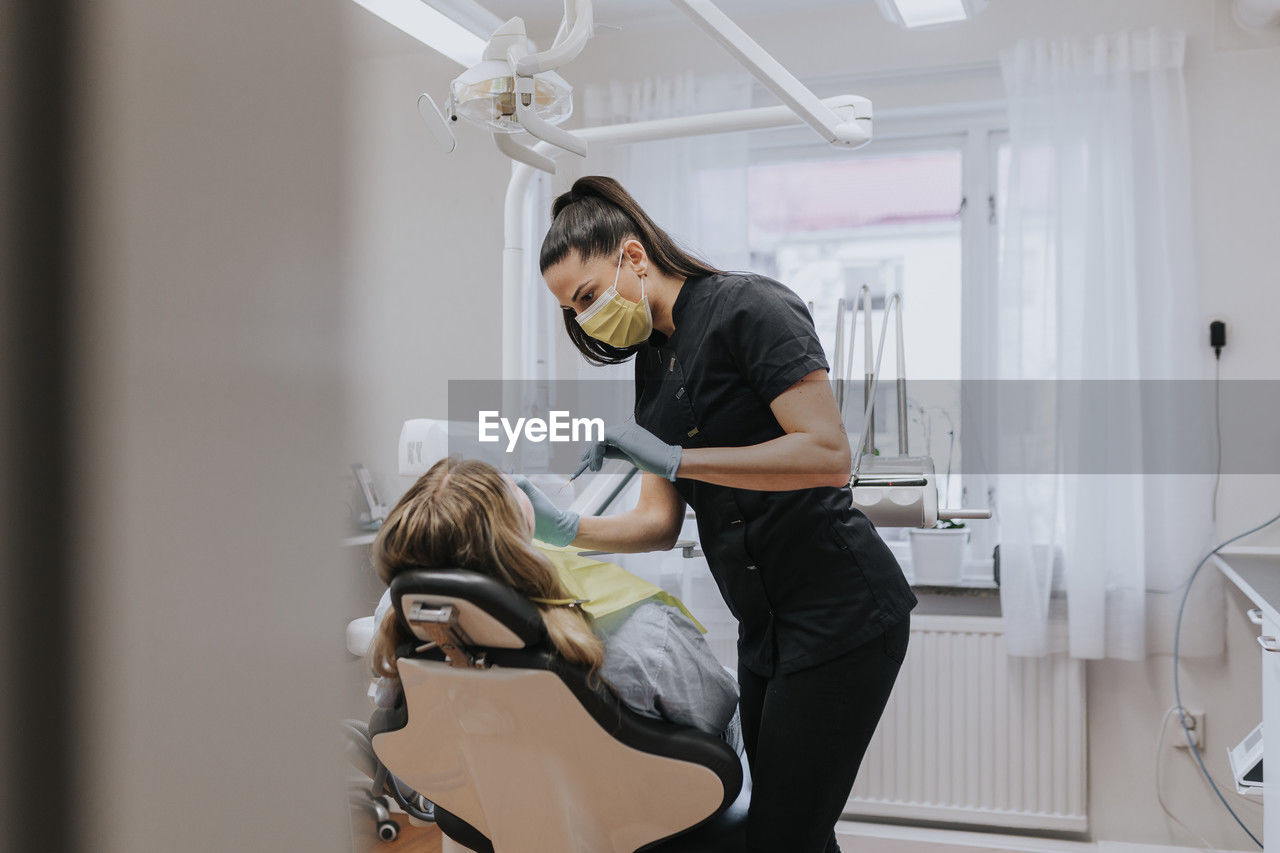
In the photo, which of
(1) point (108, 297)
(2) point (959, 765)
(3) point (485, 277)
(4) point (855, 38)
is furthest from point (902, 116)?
(1) point (108, 297)

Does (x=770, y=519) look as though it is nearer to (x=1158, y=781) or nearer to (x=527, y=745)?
(x=527, y=745)

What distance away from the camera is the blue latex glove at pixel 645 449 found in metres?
1.38

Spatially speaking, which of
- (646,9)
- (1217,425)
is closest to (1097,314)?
(1217,425)

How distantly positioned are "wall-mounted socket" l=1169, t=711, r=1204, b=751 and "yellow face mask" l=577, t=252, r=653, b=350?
7.15ft

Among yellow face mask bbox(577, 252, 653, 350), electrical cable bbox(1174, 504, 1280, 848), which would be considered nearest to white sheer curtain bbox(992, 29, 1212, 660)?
electrical cable bbox(1174, 504, 1280, 848)

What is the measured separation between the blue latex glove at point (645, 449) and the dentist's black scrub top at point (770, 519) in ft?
0.26

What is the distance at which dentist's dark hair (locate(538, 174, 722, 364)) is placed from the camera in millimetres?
1477

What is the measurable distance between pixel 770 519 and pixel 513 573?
0.37 meters

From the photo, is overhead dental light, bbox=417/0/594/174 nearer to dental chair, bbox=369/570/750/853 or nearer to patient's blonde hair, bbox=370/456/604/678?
→ patient's blonde hair, bbox=370/456/604/678

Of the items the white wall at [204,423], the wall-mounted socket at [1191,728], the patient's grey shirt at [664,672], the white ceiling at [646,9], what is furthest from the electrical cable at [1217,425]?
the white wall at [204,423]

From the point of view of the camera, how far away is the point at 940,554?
2939mm

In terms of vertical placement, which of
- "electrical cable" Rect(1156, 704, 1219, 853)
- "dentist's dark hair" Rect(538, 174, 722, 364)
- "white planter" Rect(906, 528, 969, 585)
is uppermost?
"dentist's dark hair" Rect(538, 174, 722, 364)

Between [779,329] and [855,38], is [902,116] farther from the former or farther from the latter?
[779,329]

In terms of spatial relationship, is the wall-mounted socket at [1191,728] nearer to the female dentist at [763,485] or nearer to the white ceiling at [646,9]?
the female dentist at [763,485]
